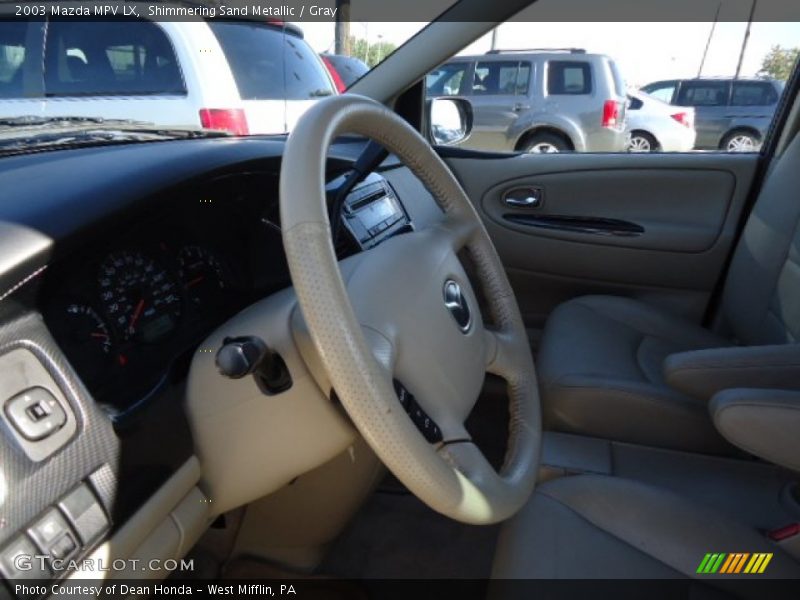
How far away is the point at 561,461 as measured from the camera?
1.36 metres

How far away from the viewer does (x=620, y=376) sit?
5.36ft

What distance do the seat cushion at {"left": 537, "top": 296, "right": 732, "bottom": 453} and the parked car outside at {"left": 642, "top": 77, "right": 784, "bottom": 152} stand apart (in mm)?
816

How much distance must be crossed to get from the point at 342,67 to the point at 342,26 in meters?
0.20

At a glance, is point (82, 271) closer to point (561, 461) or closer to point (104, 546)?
point (104, 546)

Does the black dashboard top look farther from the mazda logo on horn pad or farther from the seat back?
the seat back

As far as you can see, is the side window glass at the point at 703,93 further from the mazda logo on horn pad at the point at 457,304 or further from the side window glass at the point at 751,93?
the mazda logo on horn pad at the point at 457,304

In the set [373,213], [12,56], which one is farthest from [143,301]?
[12,56]

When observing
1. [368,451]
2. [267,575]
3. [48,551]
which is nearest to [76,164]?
[48,551]

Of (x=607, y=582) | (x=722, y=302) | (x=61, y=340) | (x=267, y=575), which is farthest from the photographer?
(x=722, y=302)

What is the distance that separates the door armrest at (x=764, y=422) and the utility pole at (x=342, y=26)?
1580 millimetres

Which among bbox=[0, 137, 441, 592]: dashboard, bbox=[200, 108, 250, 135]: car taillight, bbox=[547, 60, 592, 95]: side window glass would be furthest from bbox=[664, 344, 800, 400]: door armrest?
bbox=[547, 60, 592, 95]: side window glass

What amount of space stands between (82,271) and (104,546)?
0.38m

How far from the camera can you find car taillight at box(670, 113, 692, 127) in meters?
4.75

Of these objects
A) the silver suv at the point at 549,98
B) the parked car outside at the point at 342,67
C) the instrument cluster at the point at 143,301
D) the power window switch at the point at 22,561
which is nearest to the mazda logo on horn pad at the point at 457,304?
the instrument cluster at the point at 143,301
